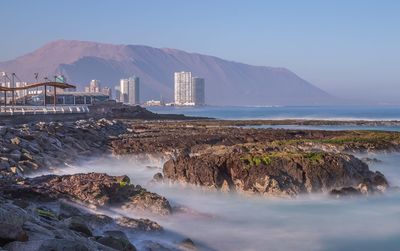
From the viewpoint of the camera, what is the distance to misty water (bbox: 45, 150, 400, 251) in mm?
10469

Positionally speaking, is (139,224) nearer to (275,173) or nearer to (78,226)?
(78,226)

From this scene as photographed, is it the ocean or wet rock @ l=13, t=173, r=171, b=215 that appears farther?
wet rock @ l=13, t=173, r=171, b=215

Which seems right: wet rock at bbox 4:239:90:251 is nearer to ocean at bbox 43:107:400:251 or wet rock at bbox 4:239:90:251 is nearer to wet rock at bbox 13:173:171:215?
ocean at bbox 43:107:400:251

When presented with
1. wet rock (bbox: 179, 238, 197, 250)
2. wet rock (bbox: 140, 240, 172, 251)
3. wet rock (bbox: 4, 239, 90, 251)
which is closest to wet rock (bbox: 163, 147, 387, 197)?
wet rock (bbox: 179, 238, 197, 250)

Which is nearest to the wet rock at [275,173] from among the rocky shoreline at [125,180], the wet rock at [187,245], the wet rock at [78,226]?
the rocky shoreline at [125,180]

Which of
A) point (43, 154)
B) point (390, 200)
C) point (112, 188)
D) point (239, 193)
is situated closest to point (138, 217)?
point (112, 188)

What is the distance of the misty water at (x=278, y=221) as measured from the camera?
412 inches

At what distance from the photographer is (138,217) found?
36.8ft

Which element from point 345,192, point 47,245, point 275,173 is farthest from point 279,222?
point 47,245

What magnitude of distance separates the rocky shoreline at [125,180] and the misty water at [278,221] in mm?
393

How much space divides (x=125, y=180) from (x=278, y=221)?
3.93 m

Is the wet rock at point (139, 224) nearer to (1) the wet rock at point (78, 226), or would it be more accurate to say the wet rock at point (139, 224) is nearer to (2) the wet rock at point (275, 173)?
(1) the wet rock at point (78, 226)

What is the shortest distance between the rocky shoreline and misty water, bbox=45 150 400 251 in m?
0.39

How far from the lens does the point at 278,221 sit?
12.2 meters
